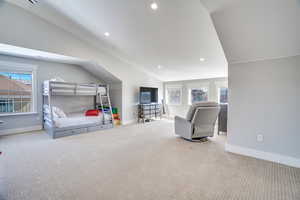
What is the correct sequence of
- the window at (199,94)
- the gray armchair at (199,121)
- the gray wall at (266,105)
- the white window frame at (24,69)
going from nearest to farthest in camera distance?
the gray wall at (266,105), the gray armchair at (199,121), the white window frame at (24,69), the window at (199,94)

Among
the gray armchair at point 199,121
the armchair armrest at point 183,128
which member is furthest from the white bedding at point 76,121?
the gray armchair at point 199,121

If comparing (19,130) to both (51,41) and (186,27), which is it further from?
(186,27)

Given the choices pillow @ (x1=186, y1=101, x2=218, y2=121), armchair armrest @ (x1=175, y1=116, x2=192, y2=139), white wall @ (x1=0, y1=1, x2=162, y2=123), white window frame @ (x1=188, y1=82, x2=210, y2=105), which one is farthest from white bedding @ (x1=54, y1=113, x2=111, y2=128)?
white window frame @ (x1=188, y1=82, x2=210, y2=105)

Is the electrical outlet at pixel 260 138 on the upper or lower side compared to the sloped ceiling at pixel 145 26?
lower

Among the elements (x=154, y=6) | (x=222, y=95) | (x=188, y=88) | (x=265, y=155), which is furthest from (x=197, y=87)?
(x=154, y=6)

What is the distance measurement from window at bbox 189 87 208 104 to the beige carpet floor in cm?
363

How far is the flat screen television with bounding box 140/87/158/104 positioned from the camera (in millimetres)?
6414

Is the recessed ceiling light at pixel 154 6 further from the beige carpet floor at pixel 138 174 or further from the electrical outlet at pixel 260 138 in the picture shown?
the electrical outlet at pixel 260 138

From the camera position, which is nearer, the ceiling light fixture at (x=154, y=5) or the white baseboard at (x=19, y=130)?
the ceiling light fixture at (x=154, y=5)

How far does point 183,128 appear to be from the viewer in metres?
3.90

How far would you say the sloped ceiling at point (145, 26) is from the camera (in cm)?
281

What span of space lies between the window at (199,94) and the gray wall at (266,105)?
3784 mm

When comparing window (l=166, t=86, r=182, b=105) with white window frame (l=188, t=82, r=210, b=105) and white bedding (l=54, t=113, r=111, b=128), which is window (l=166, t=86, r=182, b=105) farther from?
white bedding (l=54, t=113, r=111, b=128)

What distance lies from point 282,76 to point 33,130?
702cm
